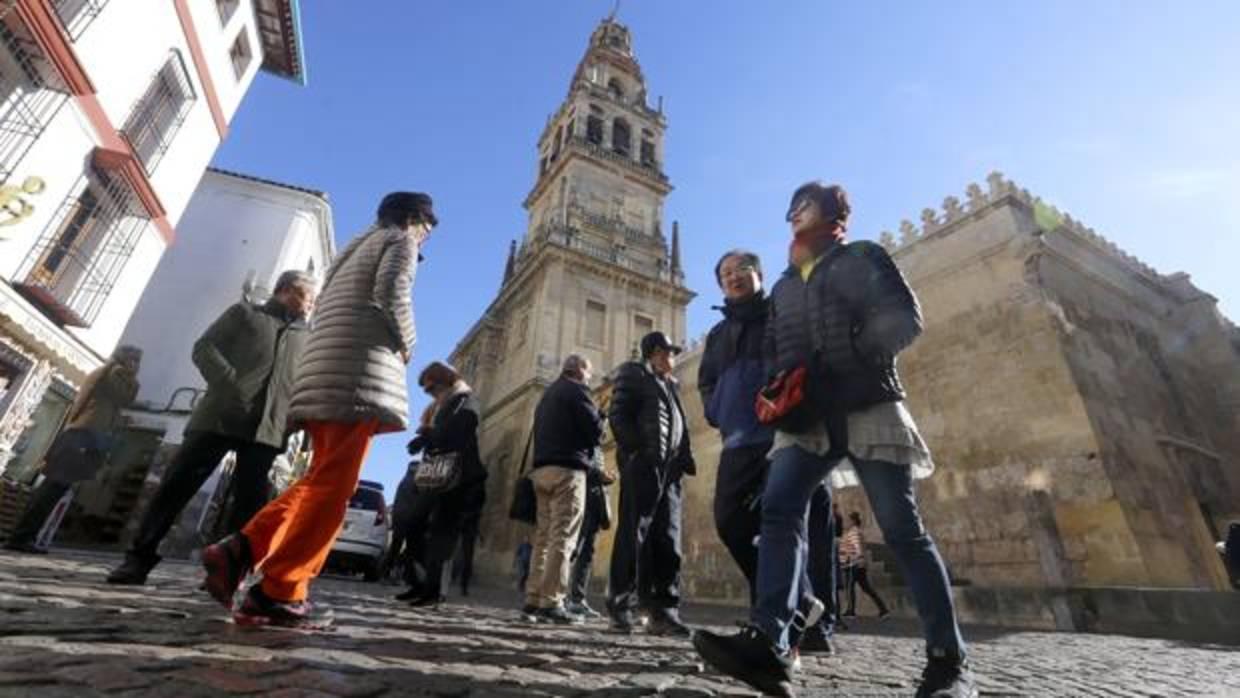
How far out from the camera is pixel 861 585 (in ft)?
28.7

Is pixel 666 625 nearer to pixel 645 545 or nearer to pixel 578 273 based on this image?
pixel 645 545

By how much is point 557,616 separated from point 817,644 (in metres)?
2.02

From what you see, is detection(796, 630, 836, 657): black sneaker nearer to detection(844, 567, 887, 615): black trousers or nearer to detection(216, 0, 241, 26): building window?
detection(844, 567, 887, 615): black trousers

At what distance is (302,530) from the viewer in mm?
2576

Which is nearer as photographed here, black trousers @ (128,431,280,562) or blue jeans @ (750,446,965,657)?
blue jeans @ (750,446,965,657)

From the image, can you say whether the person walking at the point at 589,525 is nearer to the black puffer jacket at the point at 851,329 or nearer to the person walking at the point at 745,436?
the person walking at the point at 745,436

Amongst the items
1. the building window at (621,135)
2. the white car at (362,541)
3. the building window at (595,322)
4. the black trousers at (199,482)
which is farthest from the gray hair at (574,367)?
the building window at (621,135)

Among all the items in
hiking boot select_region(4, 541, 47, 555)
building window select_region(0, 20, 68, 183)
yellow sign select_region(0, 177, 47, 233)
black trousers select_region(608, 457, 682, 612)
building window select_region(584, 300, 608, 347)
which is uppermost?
building window select_region(584, 300, 608, 347)

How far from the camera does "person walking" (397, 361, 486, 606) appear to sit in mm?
5098

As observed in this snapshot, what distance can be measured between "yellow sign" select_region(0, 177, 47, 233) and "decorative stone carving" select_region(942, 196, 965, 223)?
1628cm

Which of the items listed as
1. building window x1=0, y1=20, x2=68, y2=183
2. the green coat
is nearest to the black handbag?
the green coat

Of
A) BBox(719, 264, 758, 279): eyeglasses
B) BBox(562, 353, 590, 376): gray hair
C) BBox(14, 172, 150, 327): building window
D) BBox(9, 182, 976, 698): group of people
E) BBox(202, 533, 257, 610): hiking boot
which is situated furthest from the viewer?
BBox(14, 172, 150, 327): building window

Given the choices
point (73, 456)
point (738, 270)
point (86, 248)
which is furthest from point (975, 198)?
point (86, 248)

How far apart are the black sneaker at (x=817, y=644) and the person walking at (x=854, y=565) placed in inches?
223
